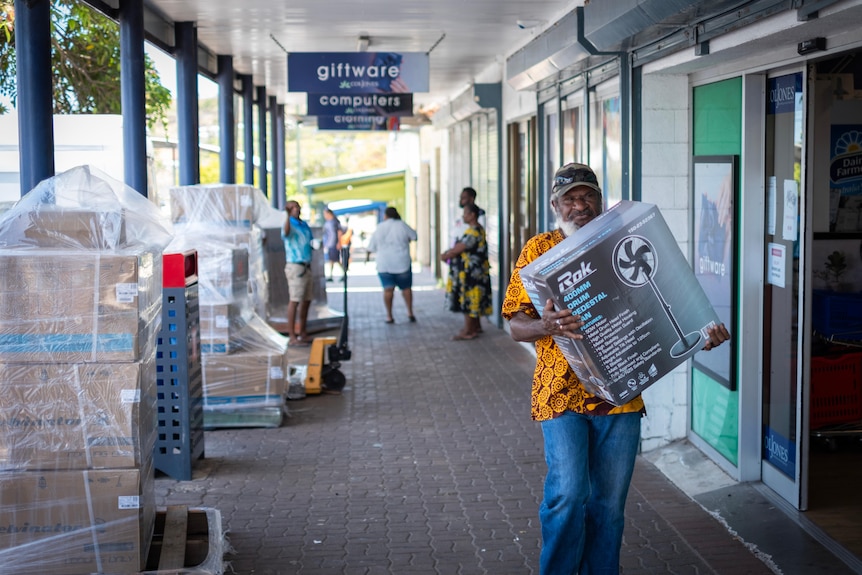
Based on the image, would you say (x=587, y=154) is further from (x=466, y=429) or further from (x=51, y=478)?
(x=51, y=478)

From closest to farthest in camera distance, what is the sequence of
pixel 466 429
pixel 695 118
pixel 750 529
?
pixel 750 529, pixel 695 118, pixel 466 429

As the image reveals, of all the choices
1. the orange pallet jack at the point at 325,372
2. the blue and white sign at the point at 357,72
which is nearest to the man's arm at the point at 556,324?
the orange pallet jack at the point at 325,372

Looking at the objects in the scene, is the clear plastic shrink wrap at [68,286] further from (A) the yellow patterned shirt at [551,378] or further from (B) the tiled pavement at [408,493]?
(A) the yellow patterned shirt at [551,378]

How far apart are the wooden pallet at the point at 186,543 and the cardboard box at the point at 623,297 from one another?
197 cm

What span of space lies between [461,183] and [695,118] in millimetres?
12142

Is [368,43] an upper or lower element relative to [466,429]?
upper

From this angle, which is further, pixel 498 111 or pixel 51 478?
pixel 498 111

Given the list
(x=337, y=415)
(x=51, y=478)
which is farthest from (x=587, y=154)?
(x=51, y=478)

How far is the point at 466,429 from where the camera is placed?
320 inches

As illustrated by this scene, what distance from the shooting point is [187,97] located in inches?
407

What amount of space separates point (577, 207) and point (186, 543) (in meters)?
2.39

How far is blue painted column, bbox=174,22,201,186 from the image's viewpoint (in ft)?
33.9

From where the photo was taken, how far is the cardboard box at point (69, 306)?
4.39m

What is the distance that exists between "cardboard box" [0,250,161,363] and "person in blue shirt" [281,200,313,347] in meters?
8.04
